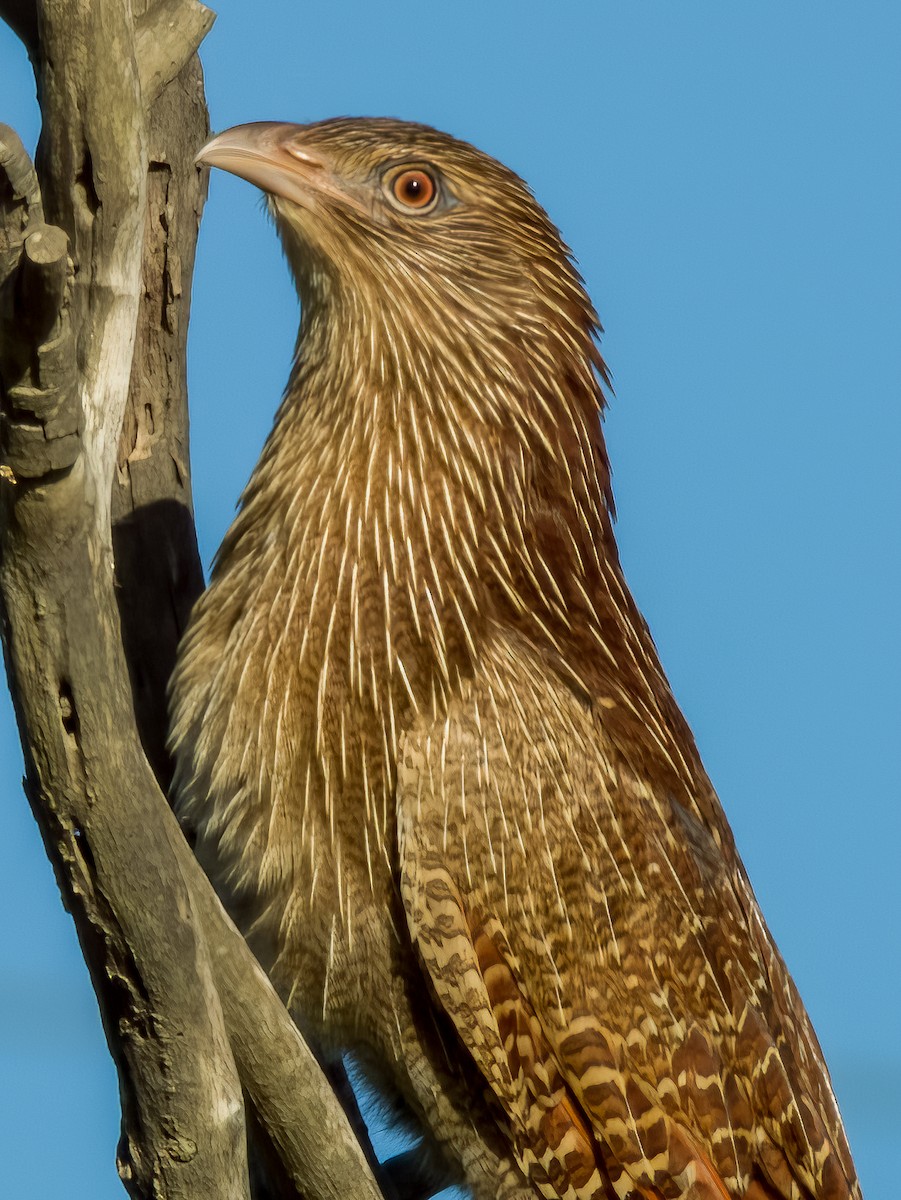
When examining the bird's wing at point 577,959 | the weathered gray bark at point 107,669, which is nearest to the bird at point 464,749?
the bird's wing at point 577,959

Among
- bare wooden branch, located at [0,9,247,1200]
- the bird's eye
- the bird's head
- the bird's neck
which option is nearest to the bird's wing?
the bird's neck

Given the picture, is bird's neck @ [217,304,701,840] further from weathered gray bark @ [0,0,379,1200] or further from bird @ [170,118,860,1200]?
weathered gray bark @ [0,0,379,1200]

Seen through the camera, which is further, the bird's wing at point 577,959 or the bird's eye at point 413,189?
the bird's eye at point 413,189

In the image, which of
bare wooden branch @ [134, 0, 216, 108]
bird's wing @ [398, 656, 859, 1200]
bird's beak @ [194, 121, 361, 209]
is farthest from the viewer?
bird's beak @ [194, 121, 361, 209]

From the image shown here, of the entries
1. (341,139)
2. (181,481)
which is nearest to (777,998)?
(181,481)

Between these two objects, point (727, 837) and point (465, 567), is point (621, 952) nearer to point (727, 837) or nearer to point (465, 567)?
point (727, 837)

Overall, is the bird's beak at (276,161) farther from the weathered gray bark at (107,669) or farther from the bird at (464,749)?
the weathered gray bark at (107,669)

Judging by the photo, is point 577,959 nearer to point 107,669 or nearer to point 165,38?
point 107,669
